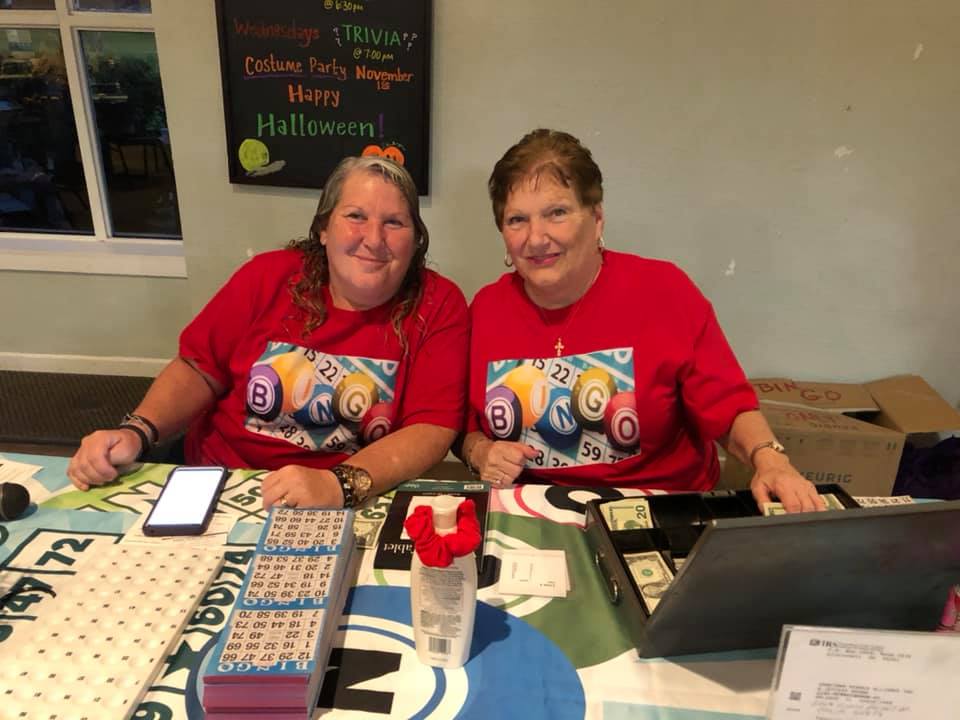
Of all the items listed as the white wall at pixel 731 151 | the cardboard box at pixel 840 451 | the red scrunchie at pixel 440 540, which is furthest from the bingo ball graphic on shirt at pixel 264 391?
the cardboard box at pixel 840 451

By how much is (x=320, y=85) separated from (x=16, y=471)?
Answer: 1.44 meters

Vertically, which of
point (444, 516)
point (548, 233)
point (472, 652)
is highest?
point (548, 233)

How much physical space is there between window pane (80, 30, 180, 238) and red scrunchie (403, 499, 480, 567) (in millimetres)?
2453

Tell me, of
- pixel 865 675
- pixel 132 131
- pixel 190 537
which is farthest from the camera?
pixel 132 131

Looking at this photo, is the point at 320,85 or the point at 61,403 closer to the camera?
the point at 320,85

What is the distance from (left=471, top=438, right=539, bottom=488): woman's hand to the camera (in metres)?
1.30

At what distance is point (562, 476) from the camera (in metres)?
1.39

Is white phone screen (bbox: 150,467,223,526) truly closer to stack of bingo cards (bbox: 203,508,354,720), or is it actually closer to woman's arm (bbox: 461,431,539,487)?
stack of bingo cards (bbox: 203,508,354,720)

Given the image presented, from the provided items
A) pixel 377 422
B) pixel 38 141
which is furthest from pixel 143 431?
pixel 38 141

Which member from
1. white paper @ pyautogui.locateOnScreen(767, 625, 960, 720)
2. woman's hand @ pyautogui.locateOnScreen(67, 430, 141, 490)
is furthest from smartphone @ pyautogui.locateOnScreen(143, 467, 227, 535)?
white paper @ pyautogui.locateOnScreen(767, 625, 960, 720)

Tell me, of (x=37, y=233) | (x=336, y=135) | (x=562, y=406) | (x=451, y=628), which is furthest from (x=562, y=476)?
(x=37, y=233)

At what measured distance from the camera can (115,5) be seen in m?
2.75

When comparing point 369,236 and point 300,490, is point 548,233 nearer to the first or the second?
point 369,236

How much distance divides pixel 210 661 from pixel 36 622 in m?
0.29
